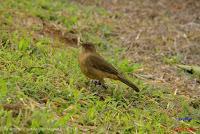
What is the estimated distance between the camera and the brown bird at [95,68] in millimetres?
7329

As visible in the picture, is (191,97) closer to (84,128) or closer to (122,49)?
(122,49)

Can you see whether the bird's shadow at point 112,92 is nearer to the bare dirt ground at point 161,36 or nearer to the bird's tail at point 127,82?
the bird's tail at point 127,82

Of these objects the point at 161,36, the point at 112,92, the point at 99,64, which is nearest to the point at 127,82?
the point at 112,92

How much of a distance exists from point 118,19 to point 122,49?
2.34 metres

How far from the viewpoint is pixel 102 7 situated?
13.7m

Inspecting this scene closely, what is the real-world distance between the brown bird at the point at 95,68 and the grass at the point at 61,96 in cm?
16

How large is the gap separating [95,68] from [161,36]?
4.44 metres

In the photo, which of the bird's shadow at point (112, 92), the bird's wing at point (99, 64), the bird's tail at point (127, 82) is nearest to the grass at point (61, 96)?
the bird's shadow at point (112, 92)

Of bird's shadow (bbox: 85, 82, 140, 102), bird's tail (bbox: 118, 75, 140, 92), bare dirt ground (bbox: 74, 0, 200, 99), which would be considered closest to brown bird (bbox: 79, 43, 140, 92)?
bird's tail (bbox: 118, 75, 140, 92)

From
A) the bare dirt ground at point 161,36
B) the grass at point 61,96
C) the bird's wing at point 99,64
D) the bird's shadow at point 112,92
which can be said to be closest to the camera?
the grass at point 61,96

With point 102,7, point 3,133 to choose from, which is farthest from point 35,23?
point 3,133

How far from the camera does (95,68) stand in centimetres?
734

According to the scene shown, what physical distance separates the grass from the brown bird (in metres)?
0.16

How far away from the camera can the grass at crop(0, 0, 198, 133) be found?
5492 mm
